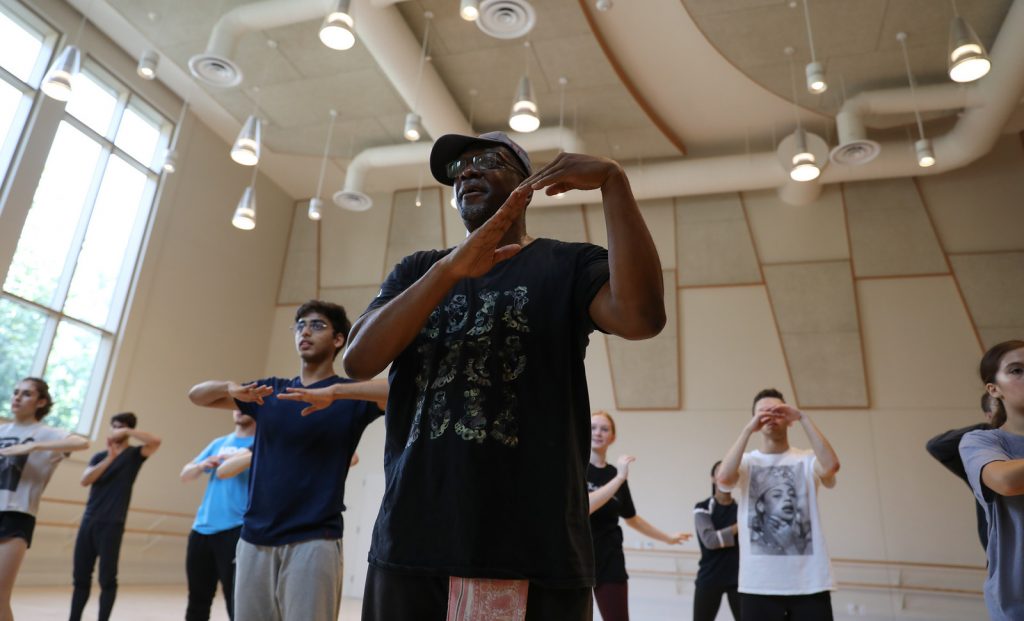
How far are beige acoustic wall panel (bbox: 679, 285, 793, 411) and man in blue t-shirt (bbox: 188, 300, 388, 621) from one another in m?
7.02

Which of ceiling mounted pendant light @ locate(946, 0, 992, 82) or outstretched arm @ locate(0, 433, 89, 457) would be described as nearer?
outstretched arm @ locate(0, 433, 89, 457)

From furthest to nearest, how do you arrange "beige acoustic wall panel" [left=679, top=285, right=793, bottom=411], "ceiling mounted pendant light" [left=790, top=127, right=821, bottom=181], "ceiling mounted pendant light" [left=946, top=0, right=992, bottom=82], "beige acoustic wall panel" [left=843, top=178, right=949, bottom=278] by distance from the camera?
1. "beige acoustic wall panel" [left=679, top=285, right=793, bottom=411]
2. "beige acoustic wall panel" [left=843, top=178, right=949, bottom=278]
3. "ceiling mounted pendant light" [left=790, top=127, right=821, bottom=181]
4. "ceiling mounted pendant light" [left=946, top=0, right=992, bottom=82]

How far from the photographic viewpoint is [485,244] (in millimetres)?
1164

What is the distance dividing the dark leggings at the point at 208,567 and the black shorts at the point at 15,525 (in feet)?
2.95

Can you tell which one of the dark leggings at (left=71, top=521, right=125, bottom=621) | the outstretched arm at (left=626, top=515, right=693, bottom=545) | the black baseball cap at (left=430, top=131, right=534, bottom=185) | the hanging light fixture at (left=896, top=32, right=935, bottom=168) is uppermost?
the hanging light fixture at (left=896, top=32, right=935, bottom=168)

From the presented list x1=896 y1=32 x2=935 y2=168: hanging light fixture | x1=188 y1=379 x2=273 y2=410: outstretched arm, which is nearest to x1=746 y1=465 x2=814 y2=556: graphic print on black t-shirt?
x1=188 y1=379 x2=273 y2=410: outstretched arm

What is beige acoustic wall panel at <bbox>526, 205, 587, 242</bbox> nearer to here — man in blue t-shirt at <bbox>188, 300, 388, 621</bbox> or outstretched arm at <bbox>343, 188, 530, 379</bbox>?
man in blue t-shirt at <bbox>188, 300, 388, 621</bbox>

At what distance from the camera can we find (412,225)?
10758 millimetres

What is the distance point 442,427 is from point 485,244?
33 cm

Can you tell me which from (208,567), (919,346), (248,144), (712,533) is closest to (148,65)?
(248,144)

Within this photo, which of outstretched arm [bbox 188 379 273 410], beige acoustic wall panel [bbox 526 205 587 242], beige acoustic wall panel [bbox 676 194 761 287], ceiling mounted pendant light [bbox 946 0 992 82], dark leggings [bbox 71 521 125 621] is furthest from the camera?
beige acoustic wall panel [bbox 526 205 587 242]

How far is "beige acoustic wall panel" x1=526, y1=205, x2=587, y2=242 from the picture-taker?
9.83 m

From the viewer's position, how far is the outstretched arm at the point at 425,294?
1.16 m

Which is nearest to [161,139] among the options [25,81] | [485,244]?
[25,81]
